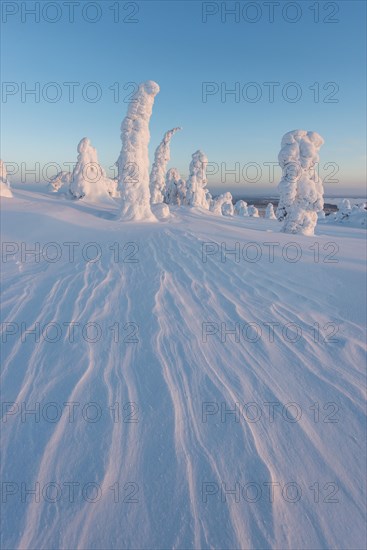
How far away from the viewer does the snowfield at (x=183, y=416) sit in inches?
72.1

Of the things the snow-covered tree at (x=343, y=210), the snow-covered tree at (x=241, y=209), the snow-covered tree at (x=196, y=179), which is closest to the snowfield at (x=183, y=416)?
the snow-covered tree at (x=196, y=179)

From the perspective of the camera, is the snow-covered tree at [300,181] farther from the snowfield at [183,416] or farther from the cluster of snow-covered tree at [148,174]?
the snowfield at [183,416]

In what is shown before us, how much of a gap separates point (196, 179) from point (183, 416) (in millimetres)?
35574

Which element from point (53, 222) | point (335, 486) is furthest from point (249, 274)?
point (53, 222)

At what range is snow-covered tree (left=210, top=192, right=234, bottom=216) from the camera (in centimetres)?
3988

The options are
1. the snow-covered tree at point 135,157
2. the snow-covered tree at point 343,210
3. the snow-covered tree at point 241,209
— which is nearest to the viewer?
the snow-covered tree at point 135,157

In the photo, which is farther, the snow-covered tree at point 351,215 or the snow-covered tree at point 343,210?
the snow-covered tree at point 343,210

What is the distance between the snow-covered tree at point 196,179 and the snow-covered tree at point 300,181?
801 inches

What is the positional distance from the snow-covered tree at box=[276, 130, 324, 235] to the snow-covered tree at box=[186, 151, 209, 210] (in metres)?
20.3

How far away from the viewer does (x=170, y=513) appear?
1.84 meters

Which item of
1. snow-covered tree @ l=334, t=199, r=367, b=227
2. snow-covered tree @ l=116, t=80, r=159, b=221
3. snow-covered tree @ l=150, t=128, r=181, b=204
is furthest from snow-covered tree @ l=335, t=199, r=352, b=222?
snow-covered tree @ l=116, t=80, r=159, b=221

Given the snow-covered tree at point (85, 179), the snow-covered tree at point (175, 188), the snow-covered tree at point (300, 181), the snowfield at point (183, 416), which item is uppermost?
the snow-covered tree at point (175, 188)

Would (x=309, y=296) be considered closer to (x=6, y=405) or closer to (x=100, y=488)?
(x=100, y=488)

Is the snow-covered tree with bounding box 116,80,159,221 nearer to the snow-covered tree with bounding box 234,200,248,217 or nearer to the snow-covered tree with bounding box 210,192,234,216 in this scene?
the snow-covered tree with bounding box 210,192,234,216
